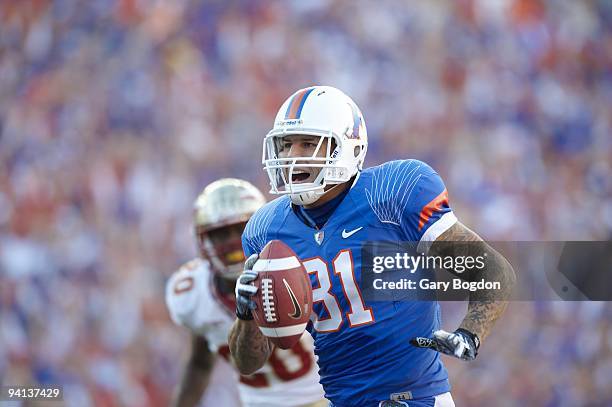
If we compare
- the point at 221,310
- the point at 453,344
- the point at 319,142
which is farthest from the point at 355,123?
the point at 221,310

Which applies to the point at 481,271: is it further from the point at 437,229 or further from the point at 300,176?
the point at 300,176

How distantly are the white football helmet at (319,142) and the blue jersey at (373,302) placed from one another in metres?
0.10

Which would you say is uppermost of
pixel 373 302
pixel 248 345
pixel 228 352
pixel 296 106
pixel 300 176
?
pixel 296 106

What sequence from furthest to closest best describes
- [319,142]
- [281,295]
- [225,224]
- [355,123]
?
1. [225,224]
2. [355,123]
3. [319,142]
4. [281,295]

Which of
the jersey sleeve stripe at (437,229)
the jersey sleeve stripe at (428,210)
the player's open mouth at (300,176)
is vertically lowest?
the jersey sleeve stripe at (437,229)

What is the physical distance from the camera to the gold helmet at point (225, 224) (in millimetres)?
3910

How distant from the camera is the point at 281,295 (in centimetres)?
234

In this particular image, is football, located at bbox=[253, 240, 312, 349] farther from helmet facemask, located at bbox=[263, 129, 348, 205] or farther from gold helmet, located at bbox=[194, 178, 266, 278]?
gold helmet, located at bbox=[194, 178, 266, 278]

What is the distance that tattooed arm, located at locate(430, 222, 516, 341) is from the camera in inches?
94.5

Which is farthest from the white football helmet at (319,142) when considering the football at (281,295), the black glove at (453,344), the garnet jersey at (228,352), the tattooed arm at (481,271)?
the garnet jersey at (228,352)

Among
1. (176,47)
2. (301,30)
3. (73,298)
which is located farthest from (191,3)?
(73,298)

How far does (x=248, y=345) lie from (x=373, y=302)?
44 centimetres

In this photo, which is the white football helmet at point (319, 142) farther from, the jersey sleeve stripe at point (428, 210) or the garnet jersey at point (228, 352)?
the garnet jersey at point (228, 352)

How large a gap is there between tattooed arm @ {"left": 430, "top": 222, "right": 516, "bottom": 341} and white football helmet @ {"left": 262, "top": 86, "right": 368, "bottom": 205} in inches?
15.2
